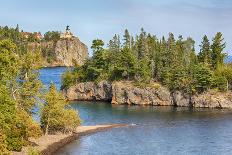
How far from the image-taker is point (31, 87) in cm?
10200

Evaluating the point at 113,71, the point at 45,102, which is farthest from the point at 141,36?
the point at 45,102

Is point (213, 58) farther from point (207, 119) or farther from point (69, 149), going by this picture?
point (69, 149)

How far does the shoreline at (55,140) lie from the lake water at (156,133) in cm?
168

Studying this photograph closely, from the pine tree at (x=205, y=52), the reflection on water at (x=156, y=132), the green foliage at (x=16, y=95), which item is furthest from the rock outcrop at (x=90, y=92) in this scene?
the green foliage at (x=16, y=95)

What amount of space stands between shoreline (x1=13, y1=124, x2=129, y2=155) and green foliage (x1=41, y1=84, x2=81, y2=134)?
8.49ft

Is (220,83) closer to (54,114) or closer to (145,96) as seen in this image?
(145,96)

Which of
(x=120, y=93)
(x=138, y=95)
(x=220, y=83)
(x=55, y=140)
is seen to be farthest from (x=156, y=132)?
(x=120, y=93)

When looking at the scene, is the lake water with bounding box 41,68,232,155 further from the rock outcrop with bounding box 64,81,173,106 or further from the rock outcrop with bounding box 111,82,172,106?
the rock outcrop with bounding box 64,81,173,106

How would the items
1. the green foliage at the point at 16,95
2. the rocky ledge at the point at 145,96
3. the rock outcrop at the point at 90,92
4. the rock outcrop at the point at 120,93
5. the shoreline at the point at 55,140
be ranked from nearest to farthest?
the green foliage at the point at 16,95
the shoreline at the point at 55,140
the rocky ledge at the point at 145,96
the rock outcrop at the point at 120,93
the rock outcrop at the point at 90,92

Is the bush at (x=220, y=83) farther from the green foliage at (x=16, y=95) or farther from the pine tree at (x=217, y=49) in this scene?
the green foliage at (x=16, y=95)

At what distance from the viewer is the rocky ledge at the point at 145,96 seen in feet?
543

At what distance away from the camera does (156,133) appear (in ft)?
389

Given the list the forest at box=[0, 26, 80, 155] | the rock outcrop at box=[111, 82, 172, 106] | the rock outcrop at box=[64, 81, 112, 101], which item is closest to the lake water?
the forest at box=[0, 26, 80, 155]

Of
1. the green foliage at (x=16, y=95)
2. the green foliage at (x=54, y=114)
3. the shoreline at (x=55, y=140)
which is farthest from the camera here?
the green foliage at (x=54, y=114)
